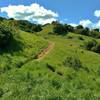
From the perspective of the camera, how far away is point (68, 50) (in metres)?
83.1

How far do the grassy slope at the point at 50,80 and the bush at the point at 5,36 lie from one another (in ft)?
11.2

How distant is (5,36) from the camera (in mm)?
75000

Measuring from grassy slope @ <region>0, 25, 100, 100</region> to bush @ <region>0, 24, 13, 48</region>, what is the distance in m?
3.42

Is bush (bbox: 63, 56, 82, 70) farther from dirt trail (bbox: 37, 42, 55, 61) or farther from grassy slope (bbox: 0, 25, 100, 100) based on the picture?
dirt trail (bbox: 37, 42, 55, 61)

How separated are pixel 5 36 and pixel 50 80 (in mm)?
19774

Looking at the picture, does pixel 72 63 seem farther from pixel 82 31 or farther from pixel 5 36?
pixel 82 31

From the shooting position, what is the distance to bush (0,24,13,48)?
7370 cm

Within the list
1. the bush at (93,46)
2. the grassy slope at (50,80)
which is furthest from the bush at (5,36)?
the bush at (93,46)

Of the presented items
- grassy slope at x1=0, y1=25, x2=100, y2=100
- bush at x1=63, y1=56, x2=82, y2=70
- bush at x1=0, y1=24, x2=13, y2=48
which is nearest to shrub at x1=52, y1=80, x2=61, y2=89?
grassy slope at x1=0, y1=25, x2=100, y2=100

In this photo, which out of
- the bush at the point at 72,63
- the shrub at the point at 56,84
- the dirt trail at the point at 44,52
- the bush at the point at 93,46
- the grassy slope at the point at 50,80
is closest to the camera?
the grassy slope at the point at 50,80

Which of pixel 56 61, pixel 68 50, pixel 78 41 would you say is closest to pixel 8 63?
pixel 56 61

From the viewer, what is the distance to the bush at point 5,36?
242 ft

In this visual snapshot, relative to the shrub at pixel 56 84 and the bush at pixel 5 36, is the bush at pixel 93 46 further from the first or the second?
the shrub at pixel 56 84

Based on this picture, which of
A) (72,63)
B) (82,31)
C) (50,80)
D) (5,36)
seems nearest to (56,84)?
(50,80)
